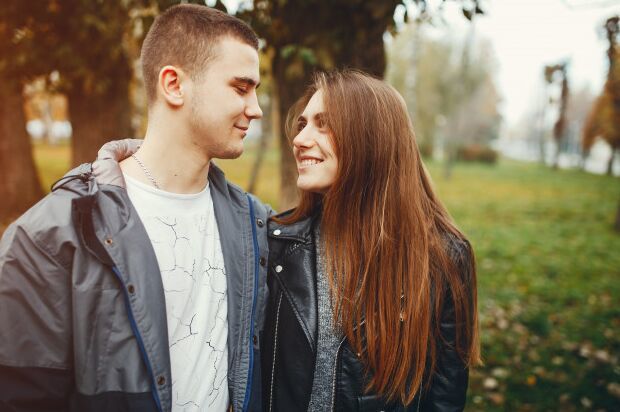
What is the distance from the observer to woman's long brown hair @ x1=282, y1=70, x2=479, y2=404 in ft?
6.35

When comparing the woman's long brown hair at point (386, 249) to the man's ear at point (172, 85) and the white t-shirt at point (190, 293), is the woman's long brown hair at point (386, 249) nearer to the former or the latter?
the white t-shirt at point (190, 293)

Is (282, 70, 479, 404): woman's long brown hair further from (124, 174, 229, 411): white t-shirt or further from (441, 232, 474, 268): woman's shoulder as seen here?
(124, 174, 229, 411): white t-shirt

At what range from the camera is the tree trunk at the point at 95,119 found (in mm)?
5672

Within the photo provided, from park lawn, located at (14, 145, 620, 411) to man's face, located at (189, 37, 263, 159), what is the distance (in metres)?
3.35

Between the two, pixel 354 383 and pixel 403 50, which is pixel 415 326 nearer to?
pixel 354 383

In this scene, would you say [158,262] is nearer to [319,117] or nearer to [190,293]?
[190,293]

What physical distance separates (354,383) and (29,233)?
1.45m

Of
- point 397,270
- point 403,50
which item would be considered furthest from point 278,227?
point 403,50

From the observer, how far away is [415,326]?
76.0 inches

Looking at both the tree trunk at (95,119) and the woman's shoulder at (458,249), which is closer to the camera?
the woman's shoulder at (458,249)

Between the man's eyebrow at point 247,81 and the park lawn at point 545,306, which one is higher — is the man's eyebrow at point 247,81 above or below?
above

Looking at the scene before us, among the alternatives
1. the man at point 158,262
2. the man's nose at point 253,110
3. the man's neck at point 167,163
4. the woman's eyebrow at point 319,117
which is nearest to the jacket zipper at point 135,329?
the man at point 158,262

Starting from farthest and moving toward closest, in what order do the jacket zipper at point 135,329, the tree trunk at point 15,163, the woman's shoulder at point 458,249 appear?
1. the tree trunk at point 15,163
2. the woman's shoulder at point 458,249
3. the jacket zipper at point 135,329

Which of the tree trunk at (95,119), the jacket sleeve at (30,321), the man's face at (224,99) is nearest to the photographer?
the jacket sleeve at (30,321)
